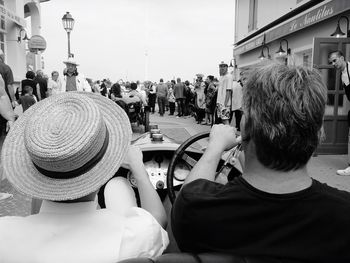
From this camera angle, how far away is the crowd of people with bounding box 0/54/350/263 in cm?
124

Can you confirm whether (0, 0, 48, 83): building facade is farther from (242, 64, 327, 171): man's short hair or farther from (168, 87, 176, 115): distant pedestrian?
(242, 64, 327, 171): man's short hair

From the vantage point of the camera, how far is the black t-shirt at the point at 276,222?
1238mm

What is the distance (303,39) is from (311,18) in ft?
4.10

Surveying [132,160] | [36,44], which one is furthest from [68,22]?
[132,160]

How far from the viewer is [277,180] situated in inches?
51.1

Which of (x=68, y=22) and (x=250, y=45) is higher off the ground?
(x=68, y=22)

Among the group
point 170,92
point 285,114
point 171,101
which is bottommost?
point 171,101

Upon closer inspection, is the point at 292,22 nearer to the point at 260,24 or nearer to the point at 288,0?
the point at 288,0

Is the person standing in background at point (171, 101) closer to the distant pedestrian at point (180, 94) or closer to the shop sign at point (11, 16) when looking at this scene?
the distant pedestrian at point (180, 94)

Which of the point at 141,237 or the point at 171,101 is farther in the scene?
the point at 171,101

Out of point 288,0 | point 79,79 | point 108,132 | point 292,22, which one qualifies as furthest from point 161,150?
point 288,0

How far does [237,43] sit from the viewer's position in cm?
2042

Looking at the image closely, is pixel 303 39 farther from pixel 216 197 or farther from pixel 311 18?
pixel 216 197

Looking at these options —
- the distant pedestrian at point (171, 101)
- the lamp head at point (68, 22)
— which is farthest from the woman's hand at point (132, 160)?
the distant pedestrian at point (171, 101)
